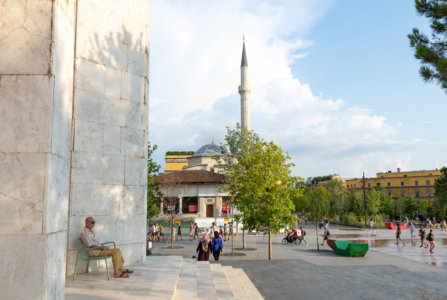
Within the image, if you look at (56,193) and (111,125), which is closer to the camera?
(56,193)

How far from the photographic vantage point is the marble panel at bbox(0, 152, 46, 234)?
3.93 m

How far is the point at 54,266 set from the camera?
4.15m

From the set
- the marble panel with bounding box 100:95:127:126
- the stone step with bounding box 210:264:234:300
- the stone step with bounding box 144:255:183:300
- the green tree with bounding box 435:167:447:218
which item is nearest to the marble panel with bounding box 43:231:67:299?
the stone step with bounding box 144:255:183:300

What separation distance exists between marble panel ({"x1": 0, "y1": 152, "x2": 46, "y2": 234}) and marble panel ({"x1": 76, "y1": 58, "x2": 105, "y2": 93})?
14.3ft

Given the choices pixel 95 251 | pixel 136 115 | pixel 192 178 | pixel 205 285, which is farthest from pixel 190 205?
pixel 95 251

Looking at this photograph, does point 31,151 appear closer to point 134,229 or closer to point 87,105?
point 87,105

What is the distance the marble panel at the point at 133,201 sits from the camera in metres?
8.54

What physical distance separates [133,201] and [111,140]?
65.1 inches

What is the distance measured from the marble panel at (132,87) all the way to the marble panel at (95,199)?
2348 millimetres

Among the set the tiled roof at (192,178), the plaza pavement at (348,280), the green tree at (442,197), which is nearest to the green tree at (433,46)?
the plaza pavement at (348,280)

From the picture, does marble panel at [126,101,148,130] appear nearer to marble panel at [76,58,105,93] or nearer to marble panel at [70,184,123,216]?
marble panel at [76,58,105,93]

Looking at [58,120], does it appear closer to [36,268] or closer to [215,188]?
[36,268]

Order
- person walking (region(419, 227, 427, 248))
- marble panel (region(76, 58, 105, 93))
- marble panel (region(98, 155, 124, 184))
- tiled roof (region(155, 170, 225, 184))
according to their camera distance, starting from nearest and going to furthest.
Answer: marble panel (region(76, 58, 105, 93)) → marble panel (region(98, 155, 124, 184)) → person walking (region(419, 227, 427, 248)) → tiled roof (region(155, 170, 225, 184))

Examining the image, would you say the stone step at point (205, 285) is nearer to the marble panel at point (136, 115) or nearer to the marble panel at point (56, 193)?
the marble panel at point (56, 193)
